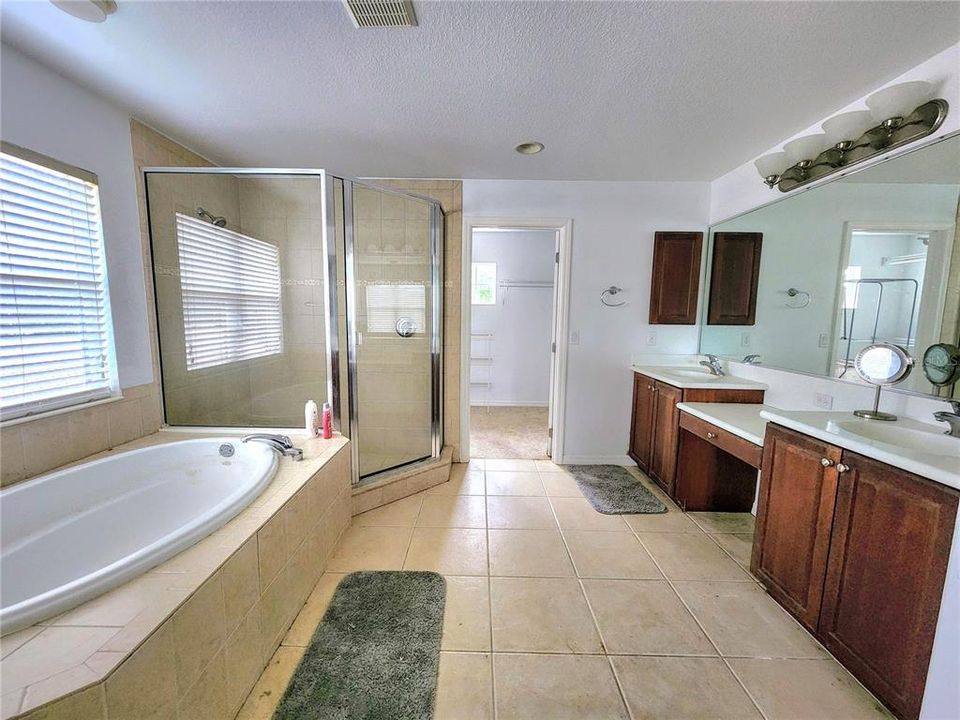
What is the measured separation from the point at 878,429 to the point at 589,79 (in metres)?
1.94

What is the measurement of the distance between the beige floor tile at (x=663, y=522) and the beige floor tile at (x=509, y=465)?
913mm

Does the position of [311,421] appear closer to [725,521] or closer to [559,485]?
[559,485]

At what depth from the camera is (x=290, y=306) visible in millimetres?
2924

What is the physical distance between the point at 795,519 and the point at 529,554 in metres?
1.22

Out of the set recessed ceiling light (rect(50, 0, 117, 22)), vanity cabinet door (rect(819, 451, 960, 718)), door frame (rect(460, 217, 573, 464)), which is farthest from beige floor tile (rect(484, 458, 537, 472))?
recessed ceiling light (rect(50, 0, 117, 22))

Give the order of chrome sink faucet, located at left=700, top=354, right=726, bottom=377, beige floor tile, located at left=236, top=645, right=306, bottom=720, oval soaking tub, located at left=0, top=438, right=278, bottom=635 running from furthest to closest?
chrome sink faucet, located at left=700, top=354, right=726, bottom=377 < beige floor tile, located at left=236, top=645, right=306, bottom=720 < oval soaking tub, located at left=0, top=438, right=278, bottom=635

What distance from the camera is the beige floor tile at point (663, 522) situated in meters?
2.24

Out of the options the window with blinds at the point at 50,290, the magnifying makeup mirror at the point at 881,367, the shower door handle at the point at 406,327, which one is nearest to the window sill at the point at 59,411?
the window with blinds at the point at 50,290

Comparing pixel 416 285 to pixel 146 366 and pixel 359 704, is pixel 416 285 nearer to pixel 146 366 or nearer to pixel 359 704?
pixel 146 366

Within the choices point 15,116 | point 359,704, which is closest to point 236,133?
point 15,116

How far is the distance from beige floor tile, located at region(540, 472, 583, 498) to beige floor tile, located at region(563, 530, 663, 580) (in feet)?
1.54

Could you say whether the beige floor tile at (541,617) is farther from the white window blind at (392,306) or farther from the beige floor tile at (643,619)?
the white window blind at (392,306)

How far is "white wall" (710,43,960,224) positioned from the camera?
141 centimetres

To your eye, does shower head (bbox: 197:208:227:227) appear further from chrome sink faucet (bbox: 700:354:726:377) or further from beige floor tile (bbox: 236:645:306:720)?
chrome sink faucet (bbox: 700:354:726:377)
